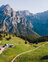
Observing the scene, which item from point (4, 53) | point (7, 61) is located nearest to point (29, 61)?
point (7, 61)

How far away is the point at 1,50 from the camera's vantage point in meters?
72.0

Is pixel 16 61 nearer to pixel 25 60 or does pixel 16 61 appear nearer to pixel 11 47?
pixel 25 60

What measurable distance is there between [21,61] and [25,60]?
2.59 m

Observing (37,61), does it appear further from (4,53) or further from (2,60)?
(4,53)

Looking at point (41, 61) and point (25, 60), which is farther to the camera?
point (25, 60)

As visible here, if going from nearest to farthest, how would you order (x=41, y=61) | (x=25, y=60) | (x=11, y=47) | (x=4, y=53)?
(x=41, y=61)
(x=25, y=60)
(x=4, y=53)
(x=11, y=47)

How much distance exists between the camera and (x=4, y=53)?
232 feet

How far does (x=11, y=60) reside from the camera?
57.1m

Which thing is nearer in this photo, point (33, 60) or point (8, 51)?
point (33, 60)

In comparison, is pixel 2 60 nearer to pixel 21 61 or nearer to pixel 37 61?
pixel 21 61

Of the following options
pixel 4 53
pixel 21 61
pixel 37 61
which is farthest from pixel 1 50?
pixel 37 61

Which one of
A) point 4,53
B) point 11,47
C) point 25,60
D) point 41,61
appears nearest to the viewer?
point 41,61

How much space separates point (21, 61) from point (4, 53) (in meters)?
19.0

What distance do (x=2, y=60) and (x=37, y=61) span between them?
18026 mm
